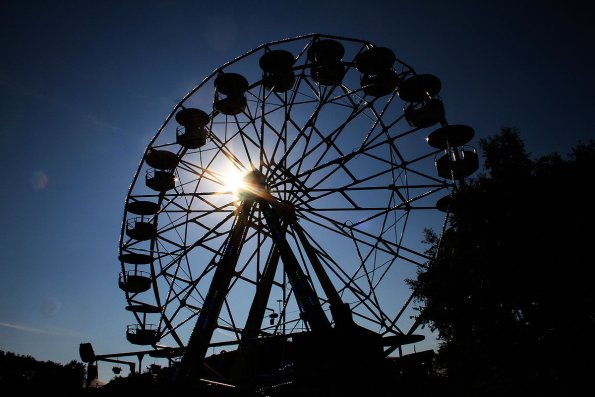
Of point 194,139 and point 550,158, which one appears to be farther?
point 550,158

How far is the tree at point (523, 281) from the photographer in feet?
45.0

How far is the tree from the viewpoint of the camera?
1372cm

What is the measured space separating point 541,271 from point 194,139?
1483 centimetres

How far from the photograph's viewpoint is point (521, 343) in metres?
14.8

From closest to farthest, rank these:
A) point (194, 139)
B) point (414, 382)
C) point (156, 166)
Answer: point (414, 382)
point (194, 139)
point (156, 166)

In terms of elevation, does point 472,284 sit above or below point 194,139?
below

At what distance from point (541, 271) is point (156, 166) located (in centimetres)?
1626

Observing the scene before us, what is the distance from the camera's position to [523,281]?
592 inches

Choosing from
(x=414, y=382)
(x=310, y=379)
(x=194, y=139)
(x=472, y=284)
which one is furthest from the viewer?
(x=472, y=284)

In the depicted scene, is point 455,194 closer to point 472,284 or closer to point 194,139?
point 472,284

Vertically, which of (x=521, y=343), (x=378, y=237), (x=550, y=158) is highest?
(x=550, y=158)

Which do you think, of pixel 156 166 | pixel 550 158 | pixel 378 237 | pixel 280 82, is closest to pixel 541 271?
pixel 550 158

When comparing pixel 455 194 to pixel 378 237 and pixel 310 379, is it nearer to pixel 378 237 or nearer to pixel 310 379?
pixel 378 237

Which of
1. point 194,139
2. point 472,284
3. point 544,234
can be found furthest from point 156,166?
point 544,234
